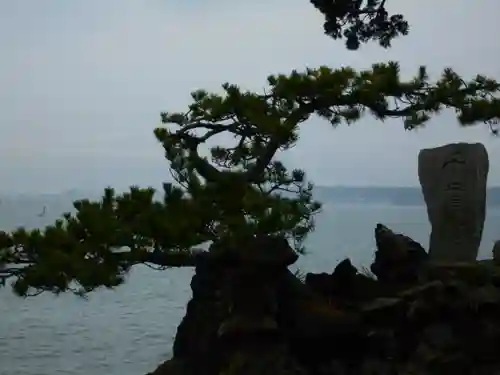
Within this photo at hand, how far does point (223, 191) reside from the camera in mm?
3883

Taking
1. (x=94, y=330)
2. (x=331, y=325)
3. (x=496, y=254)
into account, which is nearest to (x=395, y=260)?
(x=496, y=254)

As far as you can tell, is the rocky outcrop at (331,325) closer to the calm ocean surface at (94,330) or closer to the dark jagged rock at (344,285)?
the dark jagged rock at (344,285)

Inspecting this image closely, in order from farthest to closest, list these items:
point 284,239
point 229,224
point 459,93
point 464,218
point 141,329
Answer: point 141,329 < point 464,218 < point 459,93 < point 284,239 < point 229,224

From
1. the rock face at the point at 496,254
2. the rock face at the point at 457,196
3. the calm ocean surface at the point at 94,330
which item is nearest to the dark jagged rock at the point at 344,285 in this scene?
the rock face at the point at 457,196

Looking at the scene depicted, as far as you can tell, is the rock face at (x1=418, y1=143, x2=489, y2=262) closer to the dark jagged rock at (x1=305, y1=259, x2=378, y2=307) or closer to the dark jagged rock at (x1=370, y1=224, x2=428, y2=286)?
A: the dark jagged rock at (x1=370, y1=224, x2=428, y2=286)

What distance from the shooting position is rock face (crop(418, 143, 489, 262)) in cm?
507

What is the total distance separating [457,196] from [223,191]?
1940 mm

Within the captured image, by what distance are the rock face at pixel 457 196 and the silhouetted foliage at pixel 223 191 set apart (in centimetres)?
58

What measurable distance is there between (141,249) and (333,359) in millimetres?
1288

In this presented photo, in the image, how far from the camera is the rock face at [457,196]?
16.6 ft

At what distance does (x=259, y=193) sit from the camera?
3.81 metres

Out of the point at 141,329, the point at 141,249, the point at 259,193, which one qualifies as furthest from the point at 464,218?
the point at 141,329

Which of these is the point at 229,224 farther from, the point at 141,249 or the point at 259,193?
the point at 141,249

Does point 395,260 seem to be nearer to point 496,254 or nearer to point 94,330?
point 496,254
